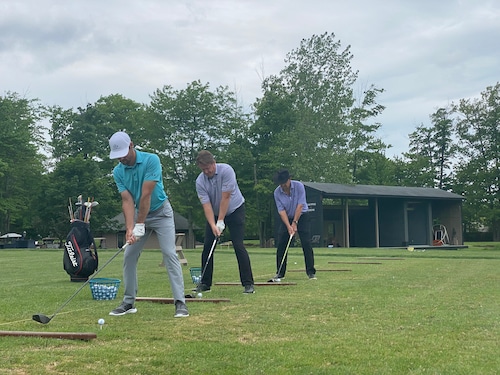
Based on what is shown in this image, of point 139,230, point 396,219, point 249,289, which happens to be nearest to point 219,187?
point 249,289

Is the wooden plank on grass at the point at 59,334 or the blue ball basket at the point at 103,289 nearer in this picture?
the wooden plank on grass at the point at 59,334

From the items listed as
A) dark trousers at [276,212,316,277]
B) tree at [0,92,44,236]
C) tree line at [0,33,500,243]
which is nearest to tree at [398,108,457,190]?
tree line at [0,33,500,243]

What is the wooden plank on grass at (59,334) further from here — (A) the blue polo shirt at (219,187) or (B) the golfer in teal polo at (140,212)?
(A) the blue polo shirt at (219,187)

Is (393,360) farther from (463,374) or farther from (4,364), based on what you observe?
(4,364)

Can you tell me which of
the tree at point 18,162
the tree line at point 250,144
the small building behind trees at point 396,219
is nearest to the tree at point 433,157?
the tree line at point 250,144

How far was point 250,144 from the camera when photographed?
184ft

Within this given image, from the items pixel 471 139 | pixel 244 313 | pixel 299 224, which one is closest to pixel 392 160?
pixel 471 139

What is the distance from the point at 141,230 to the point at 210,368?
2768 mm

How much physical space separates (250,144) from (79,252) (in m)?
45.8

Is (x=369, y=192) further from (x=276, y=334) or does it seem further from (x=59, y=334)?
(x=59, y=334)

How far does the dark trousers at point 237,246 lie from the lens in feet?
28.3

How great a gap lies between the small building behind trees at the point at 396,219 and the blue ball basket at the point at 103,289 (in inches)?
1454

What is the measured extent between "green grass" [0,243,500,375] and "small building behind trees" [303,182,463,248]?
36.9m

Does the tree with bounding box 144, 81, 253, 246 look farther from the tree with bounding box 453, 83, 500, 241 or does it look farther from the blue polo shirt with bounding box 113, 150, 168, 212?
the blue polo shirt with bounding box 113, 150, 168, 212
